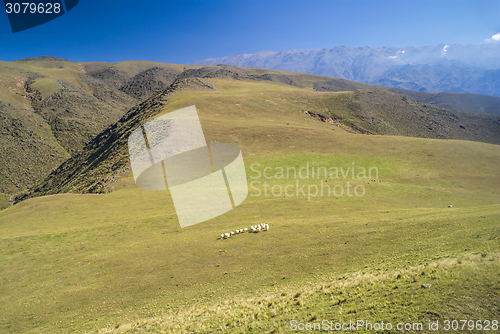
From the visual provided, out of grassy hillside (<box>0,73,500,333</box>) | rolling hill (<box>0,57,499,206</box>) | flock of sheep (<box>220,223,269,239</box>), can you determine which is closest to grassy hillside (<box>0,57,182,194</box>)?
rolling hill (<box>0,57,499,206</box>)

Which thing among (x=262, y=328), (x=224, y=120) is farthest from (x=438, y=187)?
(x=224, y=120)

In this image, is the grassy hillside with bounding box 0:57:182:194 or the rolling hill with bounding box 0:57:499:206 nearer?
the grassy hillside with bounding box 0:57:182:194

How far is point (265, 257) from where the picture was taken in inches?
765

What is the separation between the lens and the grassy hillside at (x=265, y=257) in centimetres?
1123

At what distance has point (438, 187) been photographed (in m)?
37.9

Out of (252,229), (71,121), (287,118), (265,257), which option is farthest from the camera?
(71,121)

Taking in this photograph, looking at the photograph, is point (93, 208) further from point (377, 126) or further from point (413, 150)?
point (377, 126)

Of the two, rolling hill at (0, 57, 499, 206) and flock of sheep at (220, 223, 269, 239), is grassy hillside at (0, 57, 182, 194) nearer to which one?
rolling hill at (0, 57, 499, 206)

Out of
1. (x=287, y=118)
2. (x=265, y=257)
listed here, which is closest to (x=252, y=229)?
(x=265, y=257)

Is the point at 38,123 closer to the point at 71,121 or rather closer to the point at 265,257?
the point at 71,121

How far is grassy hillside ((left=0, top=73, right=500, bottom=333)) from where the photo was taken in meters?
11.2

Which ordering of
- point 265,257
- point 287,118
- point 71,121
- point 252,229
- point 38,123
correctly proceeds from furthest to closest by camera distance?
point 71,121 → point 38,123 → point 287,118 → point 252,229 → point 265,257

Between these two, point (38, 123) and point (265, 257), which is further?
point (38, 123)

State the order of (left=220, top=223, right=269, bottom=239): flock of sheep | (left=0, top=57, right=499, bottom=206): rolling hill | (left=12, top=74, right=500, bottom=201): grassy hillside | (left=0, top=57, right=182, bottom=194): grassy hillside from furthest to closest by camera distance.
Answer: (left=0, top=57, right=499, bottom=206): rolling hill, (left=0, top=57, right=182, bottom=194): grassy hillside, (left=12, top=74, right=500, bottom=201): grassy hillside, (left=220, top=223, right=269, bottom=239): flock of sheep
